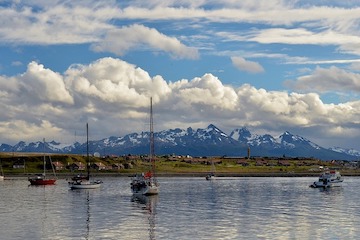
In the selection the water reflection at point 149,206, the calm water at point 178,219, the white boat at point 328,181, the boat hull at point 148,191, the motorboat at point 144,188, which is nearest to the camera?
the calm water at point 178,219

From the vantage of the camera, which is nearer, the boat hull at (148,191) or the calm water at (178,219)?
the calm water at (178,219)

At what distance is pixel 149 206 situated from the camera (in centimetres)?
10469

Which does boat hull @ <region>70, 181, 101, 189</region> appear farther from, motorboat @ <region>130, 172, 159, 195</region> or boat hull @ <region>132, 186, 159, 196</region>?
boat hull @ <region>132, 186, 159, 196</region>

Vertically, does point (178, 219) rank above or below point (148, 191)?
below

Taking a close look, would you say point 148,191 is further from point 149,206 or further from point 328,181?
point 328,181

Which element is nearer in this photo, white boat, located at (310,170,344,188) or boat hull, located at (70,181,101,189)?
boat hull, located at (70,181,101,189)

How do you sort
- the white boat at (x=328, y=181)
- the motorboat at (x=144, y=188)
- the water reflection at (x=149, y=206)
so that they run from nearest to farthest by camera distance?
the water reflection at (x=149, y=206)
the motorboat at (x=144, y=188)
the white boat at (x=328, y=181)

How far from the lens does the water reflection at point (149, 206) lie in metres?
70.8

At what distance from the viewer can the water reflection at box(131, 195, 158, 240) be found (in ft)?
232

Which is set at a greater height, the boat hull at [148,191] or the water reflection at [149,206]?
the boat hull at [148,191]

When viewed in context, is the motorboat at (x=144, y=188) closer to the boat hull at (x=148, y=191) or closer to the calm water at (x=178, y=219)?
the boat hull at (x=148, y=191)

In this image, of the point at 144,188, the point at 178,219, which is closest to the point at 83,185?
the point at 144,188

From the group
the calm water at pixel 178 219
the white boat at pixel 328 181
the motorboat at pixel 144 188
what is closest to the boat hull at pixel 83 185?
the motorboat at pixel 144 188

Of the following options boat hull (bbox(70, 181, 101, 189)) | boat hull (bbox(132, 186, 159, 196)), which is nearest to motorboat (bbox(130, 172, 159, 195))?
boat hull (bbox(132, 186, 159, 196))
